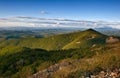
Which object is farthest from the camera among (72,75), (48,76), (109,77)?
(48,76)

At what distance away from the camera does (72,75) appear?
16975 centimetres

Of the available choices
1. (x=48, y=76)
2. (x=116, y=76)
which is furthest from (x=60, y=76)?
(x=116, y=76)

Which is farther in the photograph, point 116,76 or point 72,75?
point 72,75

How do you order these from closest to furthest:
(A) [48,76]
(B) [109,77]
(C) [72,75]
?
(B) [109,77]
(C) [72,75]
(A) [48,76]

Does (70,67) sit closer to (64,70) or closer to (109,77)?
(64,70)

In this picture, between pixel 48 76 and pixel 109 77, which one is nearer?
pixel 109 77

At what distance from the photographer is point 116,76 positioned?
100062 millimetres

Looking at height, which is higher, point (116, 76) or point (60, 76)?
point (116, 76)

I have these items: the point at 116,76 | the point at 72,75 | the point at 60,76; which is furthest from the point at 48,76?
the point at 116,76

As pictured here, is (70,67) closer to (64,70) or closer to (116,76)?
(64,70)

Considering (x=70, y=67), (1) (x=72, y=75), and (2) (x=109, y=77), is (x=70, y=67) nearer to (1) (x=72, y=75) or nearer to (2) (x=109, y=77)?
(1) (x=72, y=75)

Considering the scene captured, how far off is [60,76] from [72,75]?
519 inches

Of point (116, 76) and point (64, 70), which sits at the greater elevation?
point (116, 76)

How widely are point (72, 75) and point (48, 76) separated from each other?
2351cm
